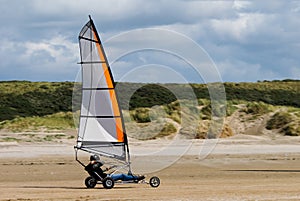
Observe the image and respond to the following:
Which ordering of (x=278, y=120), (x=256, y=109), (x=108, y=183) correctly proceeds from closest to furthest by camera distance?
1. (x=108, y=183)
2. (x=278, y=120)
3. (x=256, y=109)

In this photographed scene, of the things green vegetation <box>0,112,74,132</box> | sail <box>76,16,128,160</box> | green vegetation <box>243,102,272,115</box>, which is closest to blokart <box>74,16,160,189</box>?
sail <box>76,16,128,160</box>

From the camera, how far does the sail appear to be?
18812 millimetres

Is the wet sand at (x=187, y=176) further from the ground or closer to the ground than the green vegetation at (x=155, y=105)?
closer to the ground

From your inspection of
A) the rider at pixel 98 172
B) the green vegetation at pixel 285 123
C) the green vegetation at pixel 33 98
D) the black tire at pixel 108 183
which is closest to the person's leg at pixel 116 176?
the rider at pixel 98 172

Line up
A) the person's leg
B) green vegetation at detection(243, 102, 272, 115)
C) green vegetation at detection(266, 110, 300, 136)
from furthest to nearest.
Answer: green vegetation at detection(243, 102, 272, 115)
green vegetation at detection(266, 110, 300, 136)
the person's leg

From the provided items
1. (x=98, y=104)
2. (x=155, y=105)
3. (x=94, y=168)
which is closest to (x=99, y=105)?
(x=98, y=104)

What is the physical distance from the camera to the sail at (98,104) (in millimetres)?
18812

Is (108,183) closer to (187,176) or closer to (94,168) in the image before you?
(94,168)

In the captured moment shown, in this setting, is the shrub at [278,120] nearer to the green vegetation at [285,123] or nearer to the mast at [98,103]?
the green vegetation at [285,123]

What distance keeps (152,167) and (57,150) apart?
23.8ft

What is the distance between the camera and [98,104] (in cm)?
1892

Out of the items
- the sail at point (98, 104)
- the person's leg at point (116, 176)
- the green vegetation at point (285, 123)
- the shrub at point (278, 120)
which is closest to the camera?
the person's leg at point (116, 176)

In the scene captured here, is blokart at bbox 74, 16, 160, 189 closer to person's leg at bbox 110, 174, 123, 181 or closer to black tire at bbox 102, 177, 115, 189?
person's leg at bbox 110, 174, 123, 181

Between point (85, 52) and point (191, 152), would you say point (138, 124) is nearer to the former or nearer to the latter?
point (191, 152)
